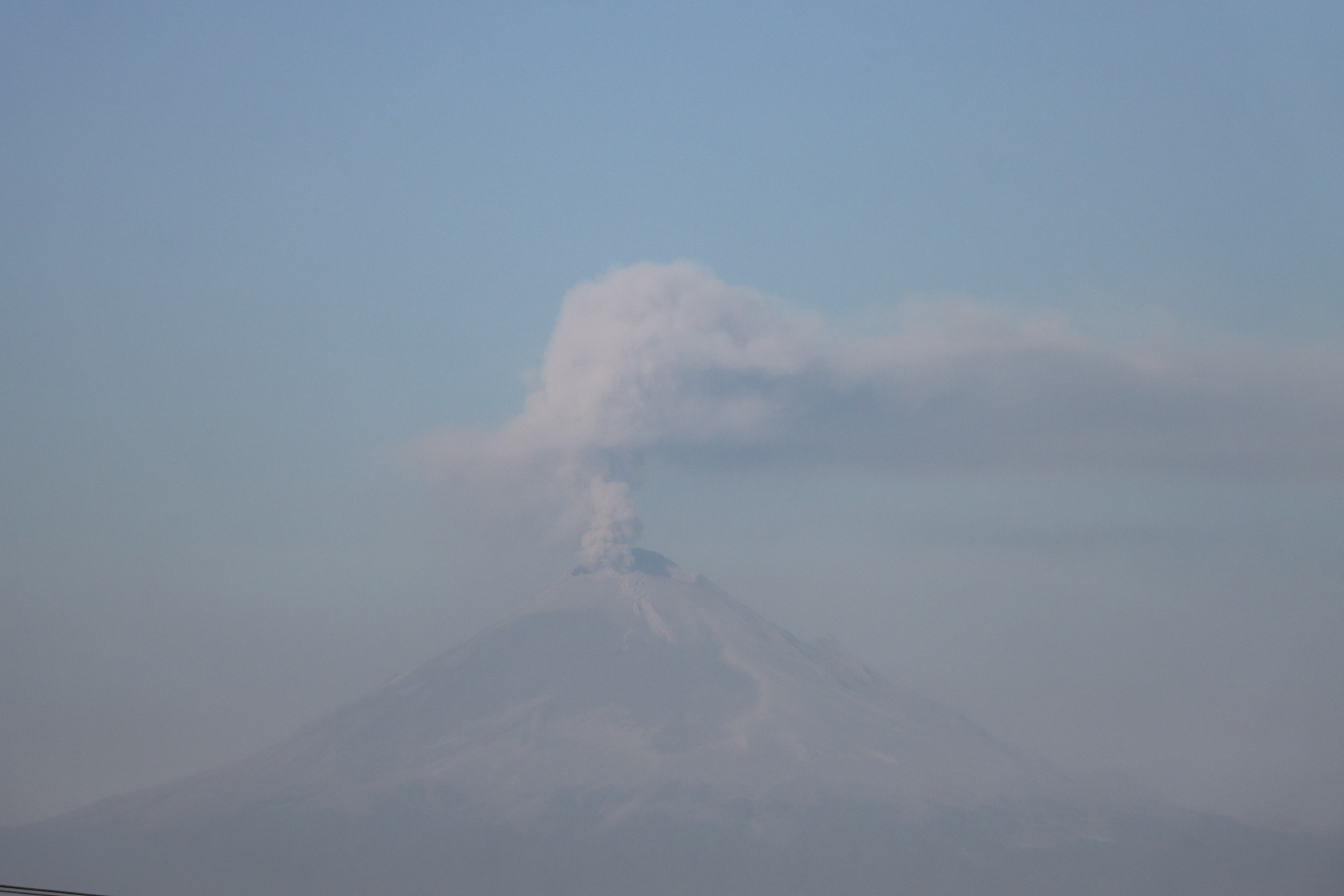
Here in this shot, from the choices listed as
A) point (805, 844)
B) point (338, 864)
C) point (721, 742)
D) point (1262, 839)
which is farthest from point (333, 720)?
point (1262, 839)

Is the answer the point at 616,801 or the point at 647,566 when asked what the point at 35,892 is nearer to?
the point at 616,801

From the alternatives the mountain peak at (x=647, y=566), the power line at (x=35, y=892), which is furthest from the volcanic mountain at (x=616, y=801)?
the power line at (x=35, y=892)

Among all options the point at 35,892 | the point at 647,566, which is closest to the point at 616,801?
the point at 647,566

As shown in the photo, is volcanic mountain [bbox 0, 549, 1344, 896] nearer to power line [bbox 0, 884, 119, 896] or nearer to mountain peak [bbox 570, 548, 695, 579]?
mountain peak [bbox 570, 548, 695, 579]

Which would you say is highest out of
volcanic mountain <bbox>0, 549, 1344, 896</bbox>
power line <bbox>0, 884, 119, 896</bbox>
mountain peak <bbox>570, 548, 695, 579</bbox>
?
mountain peak <bbox>570, 548, 695, 579</bbox>

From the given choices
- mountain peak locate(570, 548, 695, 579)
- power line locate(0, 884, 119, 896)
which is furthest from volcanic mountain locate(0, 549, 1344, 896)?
power line locate(0, 884, 119, 896)

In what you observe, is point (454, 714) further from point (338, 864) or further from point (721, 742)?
point (721, 742)

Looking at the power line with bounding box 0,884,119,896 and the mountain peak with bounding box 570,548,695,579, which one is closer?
the power line with bounding box 0,884,119,896

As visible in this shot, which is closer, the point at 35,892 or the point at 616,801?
the point at 35,892

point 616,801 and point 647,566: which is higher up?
point 647,566
